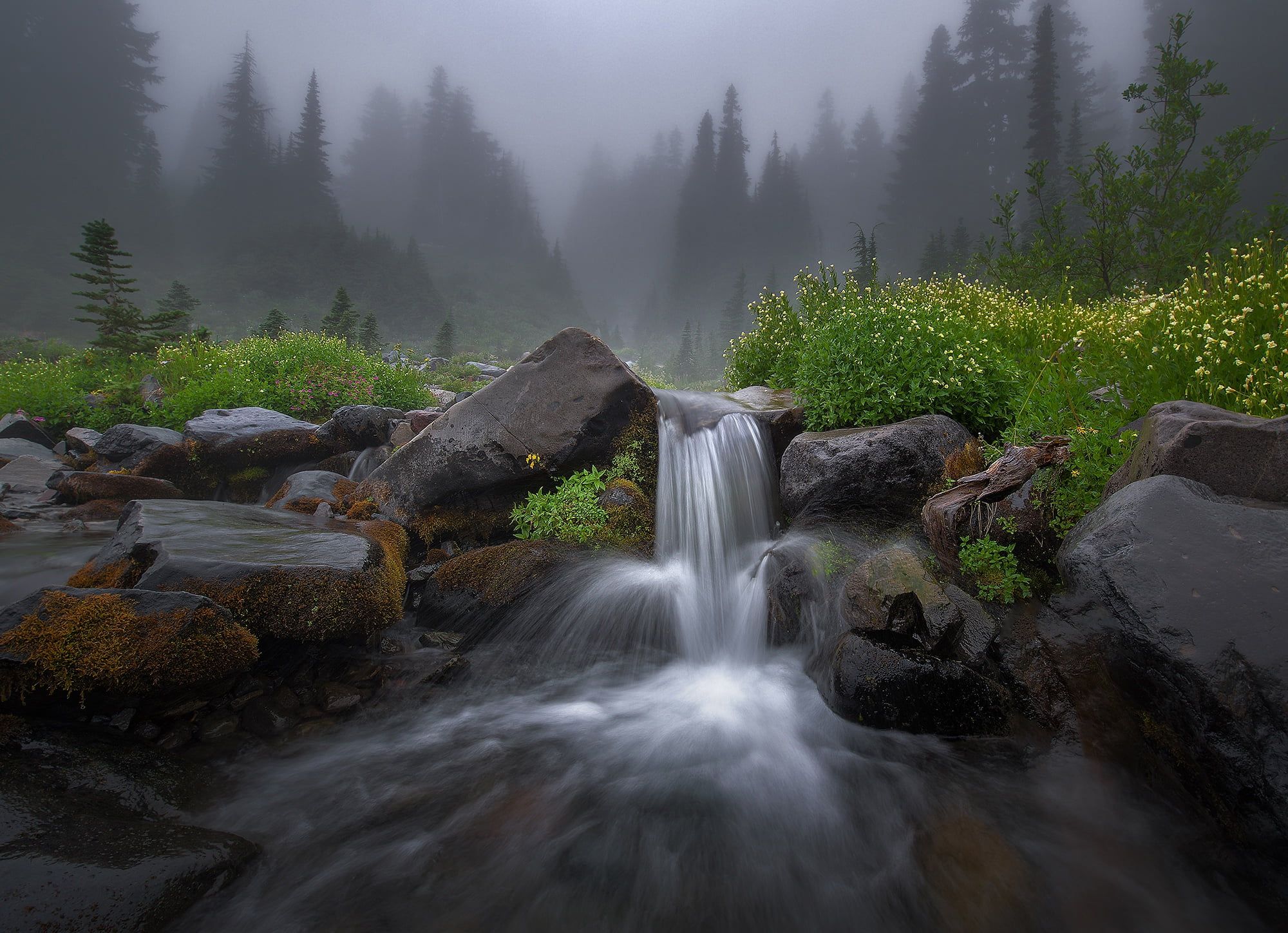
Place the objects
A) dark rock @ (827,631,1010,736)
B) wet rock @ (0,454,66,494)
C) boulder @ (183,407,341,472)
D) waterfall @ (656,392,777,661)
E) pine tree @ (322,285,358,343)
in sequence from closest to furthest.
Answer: dark rock @ (827,631,1010,736)
waterfall @ (656,392,777,661)
wet rock @ (0,454,66,494)
boulder @ (183,407,341,472)
pine tree @ (322,285,358,343)

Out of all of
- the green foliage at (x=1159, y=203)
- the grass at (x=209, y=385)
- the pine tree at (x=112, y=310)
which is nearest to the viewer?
the grass at (x=209, y=385)

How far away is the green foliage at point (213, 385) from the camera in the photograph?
11.7 m

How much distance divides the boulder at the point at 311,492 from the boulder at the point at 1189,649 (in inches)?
323

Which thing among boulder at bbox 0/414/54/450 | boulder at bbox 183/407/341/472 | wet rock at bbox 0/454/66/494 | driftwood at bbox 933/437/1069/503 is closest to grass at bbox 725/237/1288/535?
driftwood at bbox 933/437/1069/503

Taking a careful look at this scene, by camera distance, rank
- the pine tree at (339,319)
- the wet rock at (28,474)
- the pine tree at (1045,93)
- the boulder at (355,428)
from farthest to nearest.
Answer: the pine tree at (1045,93) < the pine tree at (339,319) < the boulder at (355,428) < the wet rock at (28,474)

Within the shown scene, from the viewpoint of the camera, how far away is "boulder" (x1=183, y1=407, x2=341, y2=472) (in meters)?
9.10

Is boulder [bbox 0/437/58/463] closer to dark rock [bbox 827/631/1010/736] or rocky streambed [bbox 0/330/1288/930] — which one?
rocky streambed [bbox 0/330/1288/930]

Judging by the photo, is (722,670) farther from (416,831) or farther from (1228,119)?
(1228,119)

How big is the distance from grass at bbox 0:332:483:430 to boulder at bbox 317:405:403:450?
287 centimetres

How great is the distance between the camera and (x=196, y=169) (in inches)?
3935

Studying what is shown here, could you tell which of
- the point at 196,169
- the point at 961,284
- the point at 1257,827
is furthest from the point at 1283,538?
the point at 196,169

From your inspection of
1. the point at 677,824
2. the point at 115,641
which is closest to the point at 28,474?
the point at 115,641

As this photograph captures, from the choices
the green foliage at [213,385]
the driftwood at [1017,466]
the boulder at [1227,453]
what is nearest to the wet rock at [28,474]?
the green foliage at [213,385]

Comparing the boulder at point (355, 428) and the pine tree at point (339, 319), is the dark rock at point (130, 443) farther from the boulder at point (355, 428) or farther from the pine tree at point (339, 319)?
the pine tree at point (339, 319)
